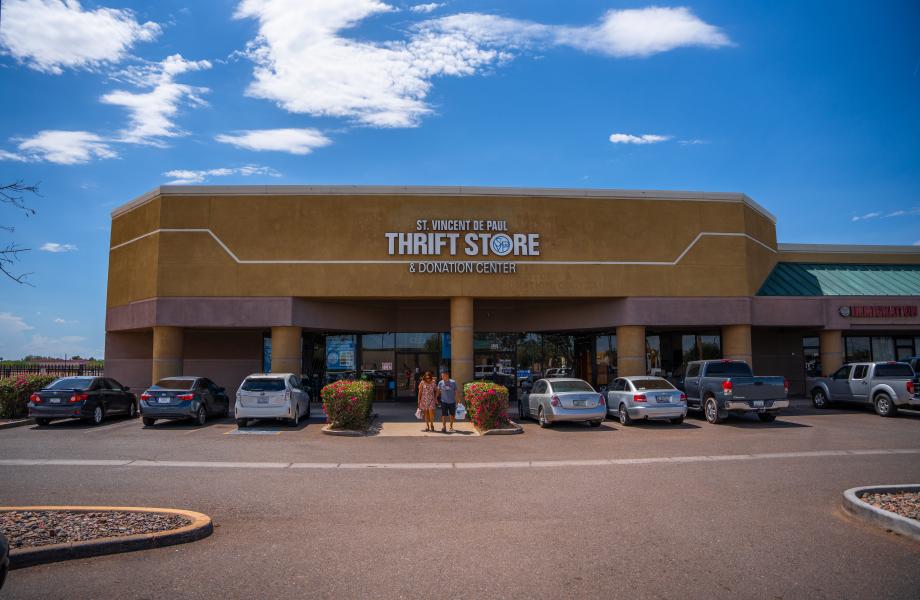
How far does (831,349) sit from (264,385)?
72.7 ft

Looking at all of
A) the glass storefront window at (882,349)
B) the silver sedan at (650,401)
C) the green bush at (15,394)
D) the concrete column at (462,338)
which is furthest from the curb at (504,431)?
the glass storefront window at (882,349)

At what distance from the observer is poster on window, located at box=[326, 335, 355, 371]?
30203 mm

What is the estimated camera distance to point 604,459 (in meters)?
13.6

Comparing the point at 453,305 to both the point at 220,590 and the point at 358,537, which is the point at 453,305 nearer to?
the point at 358,537

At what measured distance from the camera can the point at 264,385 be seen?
19359 millimetres

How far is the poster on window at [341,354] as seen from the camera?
3020 centimetres

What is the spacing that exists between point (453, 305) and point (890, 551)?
61.3 feet

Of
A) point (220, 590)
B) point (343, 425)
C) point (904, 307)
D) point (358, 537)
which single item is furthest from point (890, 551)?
point (904, 307)

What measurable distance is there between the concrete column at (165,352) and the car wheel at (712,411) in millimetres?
18549

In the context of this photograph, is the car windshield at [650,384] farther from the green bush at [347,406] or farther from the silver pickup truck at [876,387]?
the green bush at [347,406]

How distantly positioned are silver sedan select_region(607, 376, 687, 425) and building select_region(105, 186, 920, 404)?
4935mm

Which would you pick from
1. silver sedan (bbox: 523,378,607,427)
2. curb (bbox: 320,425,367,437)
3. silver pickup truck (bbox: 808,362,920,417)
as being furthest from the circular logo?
silver pickup truck (bbox: 808,362,920,417)

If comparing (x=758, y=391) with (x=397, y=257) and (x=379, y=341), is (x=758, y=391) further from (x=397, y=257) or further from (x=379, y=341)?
(x=379, y=341)

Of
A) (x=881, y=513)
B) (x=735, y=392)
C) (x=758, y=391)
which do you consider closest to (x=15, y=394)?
(x=735, y=392)
